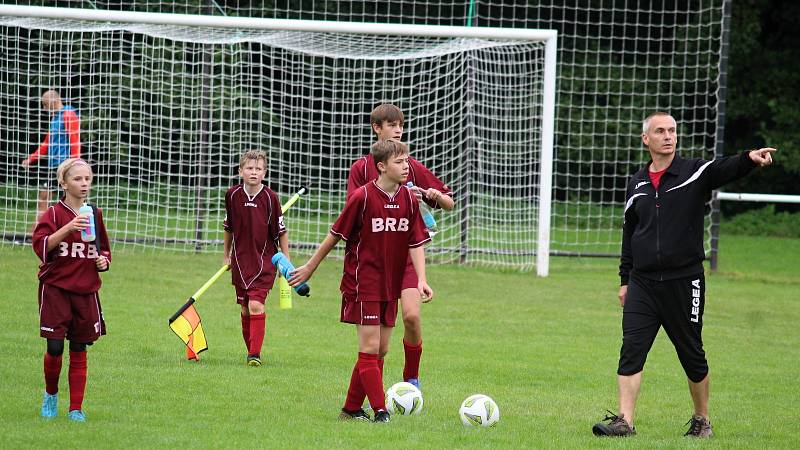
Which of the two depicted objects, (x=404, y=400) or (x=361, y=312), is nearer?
(x=361, y=312)

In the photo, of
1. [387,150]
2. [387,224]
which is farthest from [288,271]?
[387,150]

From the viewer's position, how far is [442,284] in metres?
13.8

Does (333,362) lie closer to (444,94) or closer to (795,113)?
(444,94)

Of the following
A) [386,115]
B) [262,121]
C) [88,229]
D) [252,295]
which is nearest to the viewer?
[88,229]

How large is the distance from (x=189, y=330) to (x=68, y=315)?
239 centimetres

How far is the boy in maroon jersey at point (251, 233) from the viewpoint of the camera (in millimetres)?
8680

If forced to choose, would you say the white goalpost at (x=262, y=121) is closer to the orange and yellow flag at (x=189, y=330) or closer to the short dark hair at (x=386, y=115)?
the orange and yellow flag at (x=189, y=330)

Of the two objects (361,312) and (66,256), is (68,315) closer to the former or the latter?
(66,256)

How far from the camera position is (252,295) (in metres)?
8.66

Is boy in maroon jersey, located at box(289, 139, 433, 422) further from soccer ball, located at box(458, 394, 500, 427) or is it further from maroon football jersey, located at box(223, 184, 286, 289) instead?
maroon football jersey, located at box(223, 184, 286, 289)

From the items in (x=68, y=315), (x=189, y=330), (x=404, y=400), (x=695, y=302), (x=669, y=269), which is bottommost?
(x=189, y=330)

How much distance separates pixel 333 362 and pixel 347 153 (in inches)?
365

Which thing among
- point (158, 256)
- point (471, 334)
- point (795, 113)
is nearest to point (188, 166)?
point (158, 256)

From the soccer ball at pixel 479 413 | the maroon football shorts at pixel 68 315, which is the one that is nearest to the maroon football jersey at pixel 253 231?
the maroon football shorts at pixel 68 315
